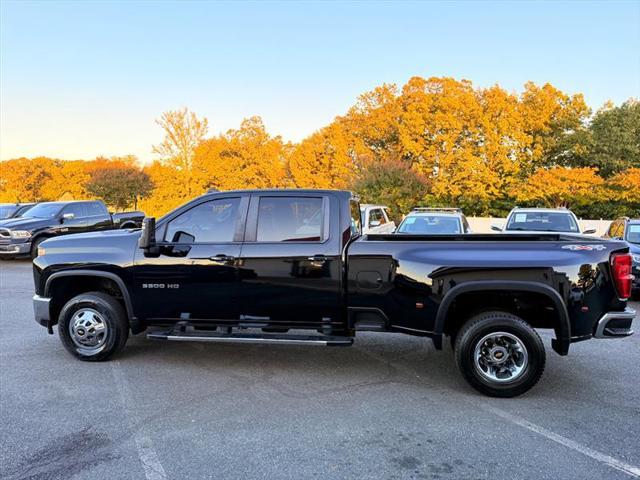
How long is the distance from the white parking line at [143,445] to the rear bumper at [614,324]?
3874mm

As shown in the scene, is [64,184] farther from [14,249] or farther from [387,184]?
[14,249]

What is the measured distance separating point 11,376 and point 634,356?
6904 mm

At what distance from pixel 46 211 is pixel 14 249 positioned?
1777 millimetres

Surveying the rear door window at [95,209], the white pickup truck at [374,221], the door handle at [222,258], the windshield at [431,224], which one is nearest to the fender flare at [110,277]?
the door handle at [222,258]

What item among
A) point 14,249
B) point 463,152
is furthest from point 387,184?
point 14,249

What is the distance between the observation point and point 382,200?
27531mm

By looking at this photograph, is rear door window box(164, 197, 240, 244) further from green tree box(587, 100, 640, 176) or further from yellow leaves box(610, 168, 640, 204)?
green tree box(587, 100, 640, 176)

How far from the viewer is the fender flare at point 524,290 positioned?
4227mm

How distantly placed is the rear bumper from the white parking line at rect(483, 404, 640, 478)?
1152 millimetres

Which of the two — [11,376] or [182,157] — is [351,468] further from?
[182,157]

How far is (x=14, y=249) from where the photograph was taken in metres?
13.0

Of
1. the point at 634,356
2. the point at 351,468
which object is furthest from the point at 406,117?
the point at 351,468

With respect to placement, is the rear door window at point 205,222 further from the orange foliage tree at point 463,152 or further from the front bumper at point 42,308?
the orange foliage tree at point 463,152

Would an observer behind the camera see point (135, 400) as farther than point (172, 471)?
Yes
